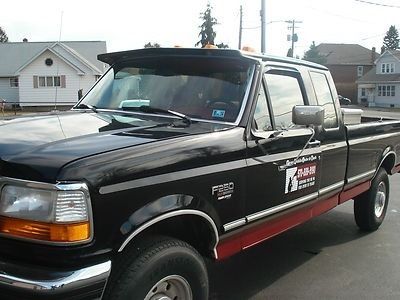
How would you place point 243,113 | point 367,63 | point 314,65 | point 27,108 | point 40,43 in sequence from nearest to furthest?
point 243,113 < point 314,65 < point 27,108 < point 40,43 < point 367,63

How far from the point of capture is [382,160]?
21.5 feet

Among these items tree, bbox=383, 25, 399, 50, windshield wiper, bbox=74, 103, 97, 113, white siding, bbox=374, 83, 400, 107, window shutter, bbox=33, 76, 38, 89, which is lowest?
white siding, bbox=374, 83, 400, 107

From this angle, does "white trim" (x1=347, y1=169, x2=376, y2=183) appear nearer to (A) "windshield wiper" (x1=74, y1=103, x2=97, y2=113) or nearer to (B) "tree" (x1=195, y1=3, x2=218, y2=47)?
(A) "windshield wiper" (x1=74, y1=103, x2=97, y2=113)

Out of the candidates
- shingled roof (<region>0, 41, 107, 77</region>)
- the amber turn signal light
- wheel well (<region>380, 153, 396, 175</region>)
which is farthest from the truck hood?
shingled roof (<region>0, 41, 107, 77</region>)

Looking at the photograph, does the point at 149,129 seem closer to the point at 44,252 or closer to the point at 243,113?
the point at 243,113

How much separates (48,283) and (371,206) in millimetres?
4910

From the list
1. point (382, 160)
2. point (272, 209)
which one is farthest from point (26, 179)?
point (382, 160)

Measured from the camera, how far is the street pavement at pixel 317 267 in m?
4.61

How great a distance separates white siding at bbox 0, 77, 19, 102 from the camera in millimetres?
46219

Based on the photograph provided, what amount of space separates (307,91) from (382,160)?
2.09 metres

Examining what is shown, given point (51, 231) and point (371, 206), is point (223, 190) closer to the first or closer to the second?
point (51, 231)

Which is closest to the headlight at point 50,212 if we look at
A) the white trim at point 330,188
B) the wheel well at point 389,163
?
the white trim at point 330,188

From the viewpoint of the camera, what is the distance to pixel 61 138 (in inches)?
122

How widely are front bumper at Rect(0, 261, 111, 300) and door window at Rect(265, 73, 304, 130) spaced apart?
2201 mm
